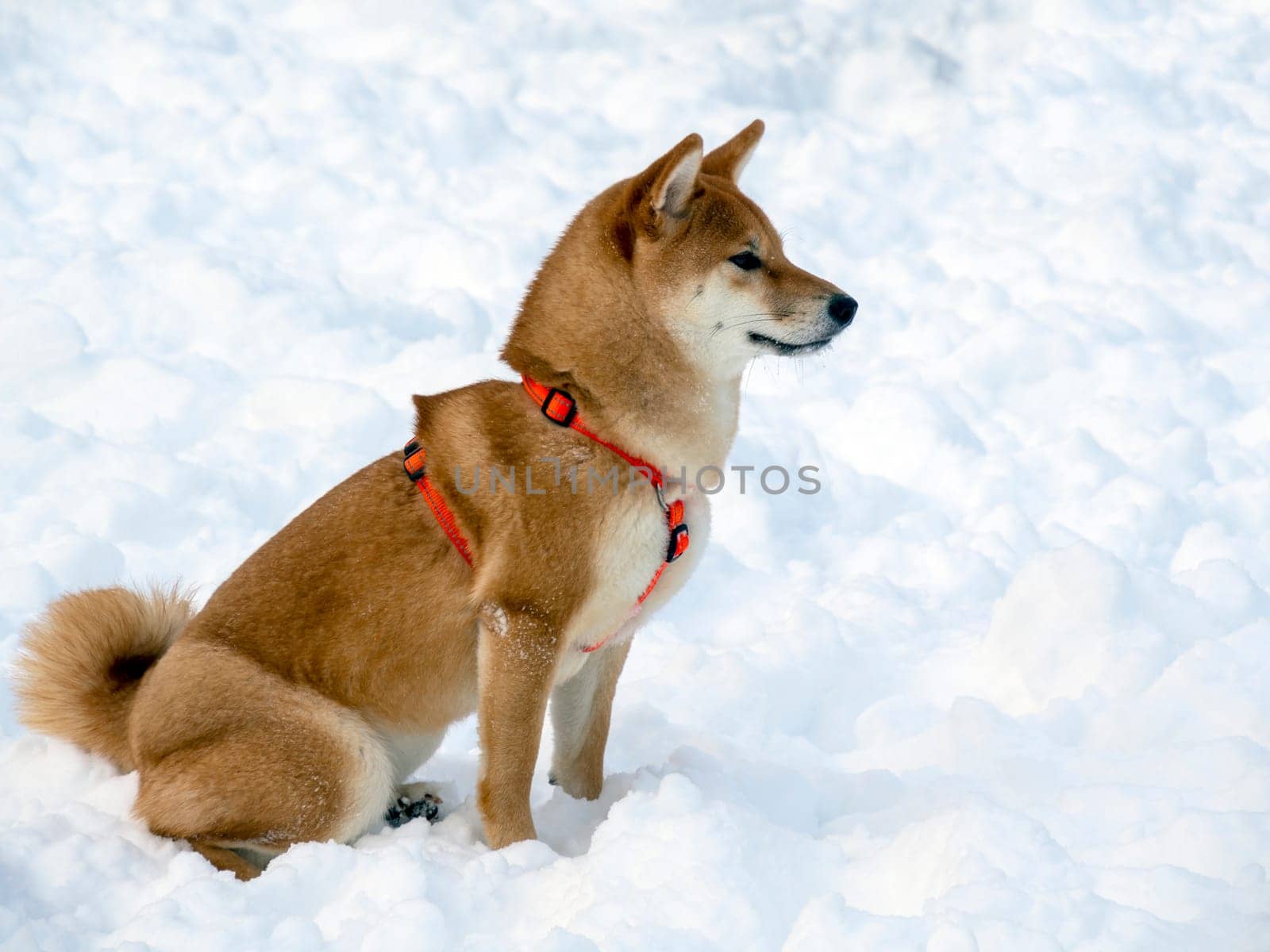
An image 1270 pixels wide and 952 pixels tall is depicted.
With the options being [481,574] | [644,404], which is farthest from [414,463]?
[644,404]

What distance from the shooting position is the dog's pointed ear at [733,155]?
3.50 meters

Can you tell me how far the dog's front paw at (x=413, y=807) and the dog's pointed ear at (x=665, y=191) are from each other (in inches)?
69.4

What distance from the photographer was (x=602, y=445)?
2998mm

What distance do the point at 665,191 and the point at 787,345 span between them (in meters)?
0.55

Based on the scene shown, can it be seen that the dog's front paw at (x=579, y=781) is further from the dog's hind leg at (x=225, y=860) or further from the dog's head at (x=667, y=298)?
the dog's head at (x=667, y=298)

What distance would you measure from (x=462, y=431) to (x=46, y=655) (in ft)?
4.50

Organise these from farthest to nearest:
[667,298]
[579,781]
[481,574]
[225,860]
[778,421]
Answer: [778,421] < [579,781] < [667,298] < [481,574] < [225,860]

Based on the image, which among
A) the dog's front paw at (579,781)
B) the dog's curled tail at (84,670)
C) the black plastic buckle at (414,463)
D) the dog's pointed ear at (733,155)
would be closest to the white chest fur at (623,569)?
the dog's front paw at (579,781)

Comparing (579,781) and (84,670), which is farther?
(579,781)

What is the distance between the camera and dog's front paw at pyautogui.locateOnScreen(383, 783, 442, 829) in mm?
3219

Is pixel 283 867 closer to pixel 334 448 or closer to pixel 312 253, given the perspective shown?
pixel 334 448

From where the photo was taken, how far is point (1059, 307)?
264 inches

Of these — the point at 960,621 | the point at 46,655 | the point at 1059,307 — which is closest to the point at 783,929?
the point at 46,655

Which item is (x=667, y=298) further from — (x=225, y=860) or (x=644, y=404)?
(x=225, y=860)
